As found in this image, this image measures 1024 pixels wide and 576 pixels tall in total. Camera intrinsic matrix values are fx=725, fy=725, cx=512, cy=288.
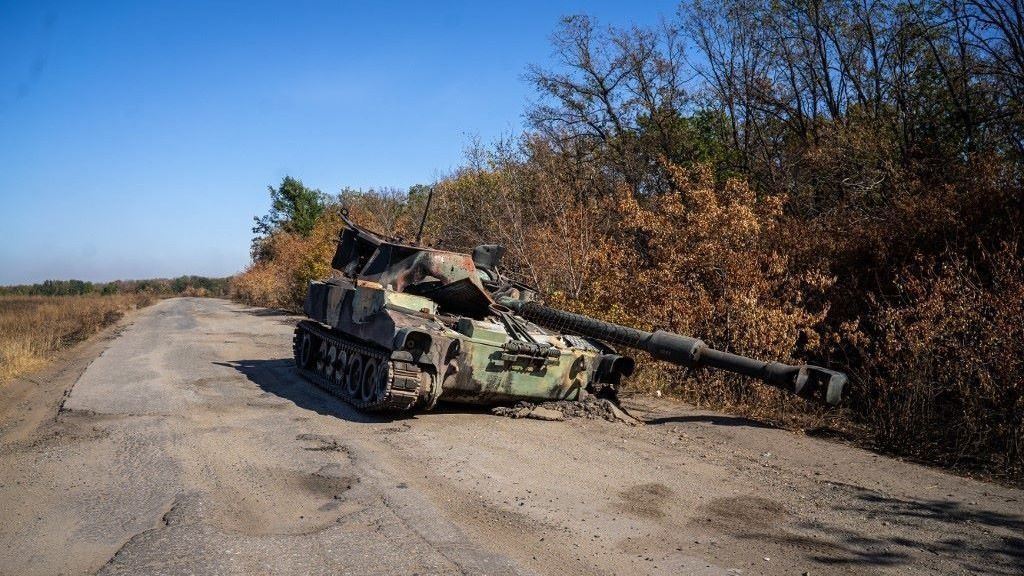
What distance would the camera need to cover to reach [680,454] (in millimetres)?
7223

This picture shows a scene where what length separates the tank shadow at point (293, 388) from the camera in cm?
869

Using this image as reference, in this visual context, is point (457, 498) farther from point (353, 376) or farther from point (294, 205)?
point (294, 205)

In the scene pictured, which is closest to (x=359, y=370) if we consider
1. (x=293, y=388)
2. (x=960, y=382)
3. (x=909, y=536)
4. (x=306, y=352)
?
(x=293, y=388)

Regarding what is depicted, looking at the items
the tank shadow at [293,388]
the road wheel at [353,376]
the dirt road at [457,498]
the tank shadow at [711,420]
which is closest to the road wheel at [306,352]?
the tank shadow at [293,388]

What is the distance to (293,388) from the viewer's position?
10.7m

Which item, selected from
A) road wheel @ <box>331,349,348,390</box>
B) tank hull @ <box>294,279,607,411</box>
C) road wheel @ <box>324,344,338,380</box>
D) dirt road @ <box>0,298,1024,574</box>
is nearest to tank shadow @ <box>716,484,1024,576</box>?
dirt road @ <box>0,298,1024,574</box>

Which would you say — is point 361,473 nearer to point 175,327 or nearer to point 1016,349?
point 1016,349

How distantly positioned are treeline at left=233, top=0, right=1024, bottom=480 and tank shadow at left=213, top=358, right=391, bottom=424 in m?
4.68

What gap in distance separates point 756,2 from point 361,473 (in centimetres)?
1747

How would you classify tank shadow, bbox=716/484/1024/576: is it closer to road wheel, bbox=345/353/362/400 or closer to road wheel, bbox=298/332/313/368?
road wheel, bbox=345/353/362/400

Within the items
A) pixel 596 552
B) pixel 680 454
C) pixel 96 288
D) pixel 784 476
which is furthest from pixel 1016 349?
pixel 96 288

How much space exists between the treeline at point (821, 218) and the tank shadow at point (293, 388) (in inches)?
184

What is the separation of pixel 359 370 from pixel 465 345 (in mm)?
1884

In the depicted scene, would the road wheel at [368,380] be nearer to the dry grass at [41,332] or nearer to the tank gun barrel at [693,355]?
the tank gun barrel at [693,355]
